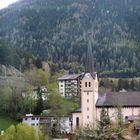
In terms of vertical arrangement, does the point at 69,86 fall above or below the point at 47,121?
above

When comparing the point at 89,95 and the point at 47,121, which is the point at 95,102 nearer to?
the point at 89,95

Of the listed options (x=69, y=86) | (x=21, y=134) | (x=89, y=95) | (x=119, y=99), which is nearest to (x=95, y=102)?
(x=89, y=95)

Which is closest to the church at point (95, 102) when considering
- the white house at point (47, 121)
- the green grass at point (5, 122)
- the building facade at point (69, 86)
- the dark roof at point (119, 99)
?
the dark roof at point (119, 99)

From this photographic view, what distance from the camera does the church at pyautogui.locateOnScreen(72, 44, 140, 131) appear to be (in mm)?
68688

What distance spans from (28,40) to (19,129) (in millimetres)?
153228

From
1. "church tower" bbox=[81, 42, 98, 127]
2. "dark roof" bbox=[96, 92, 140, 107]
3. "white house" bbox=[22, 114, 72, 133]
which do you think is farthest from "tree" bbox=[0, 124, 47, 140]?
"dark roof" bbox=[96, 92, 140, 107]

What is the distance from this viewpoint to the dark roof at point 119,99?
69000 mm

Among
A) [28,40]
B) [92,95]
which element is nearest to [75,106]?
[92,95]

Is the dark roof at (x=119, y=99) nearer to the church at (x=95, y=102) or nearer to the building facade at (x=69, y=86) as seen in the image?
the church at (x=95, y=102)

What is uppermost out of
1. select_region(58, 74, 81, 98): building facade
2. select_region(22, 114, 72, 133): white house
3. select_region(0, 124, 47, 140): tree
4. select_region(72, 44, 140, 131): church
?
select_region(58, 74, 81, 98): building facade

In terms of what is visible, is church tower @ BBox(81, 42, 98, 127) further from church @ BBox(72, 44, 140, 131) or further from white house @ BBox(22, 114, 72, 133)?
white house @ BBox(22, 114, 72, 133)

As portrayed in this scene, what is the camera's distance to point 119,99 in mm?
69438

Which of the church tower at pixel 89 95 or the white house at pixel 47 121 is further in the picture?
the church tower at pixel 89 95

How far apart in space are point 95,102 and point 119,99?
3.37 metres
